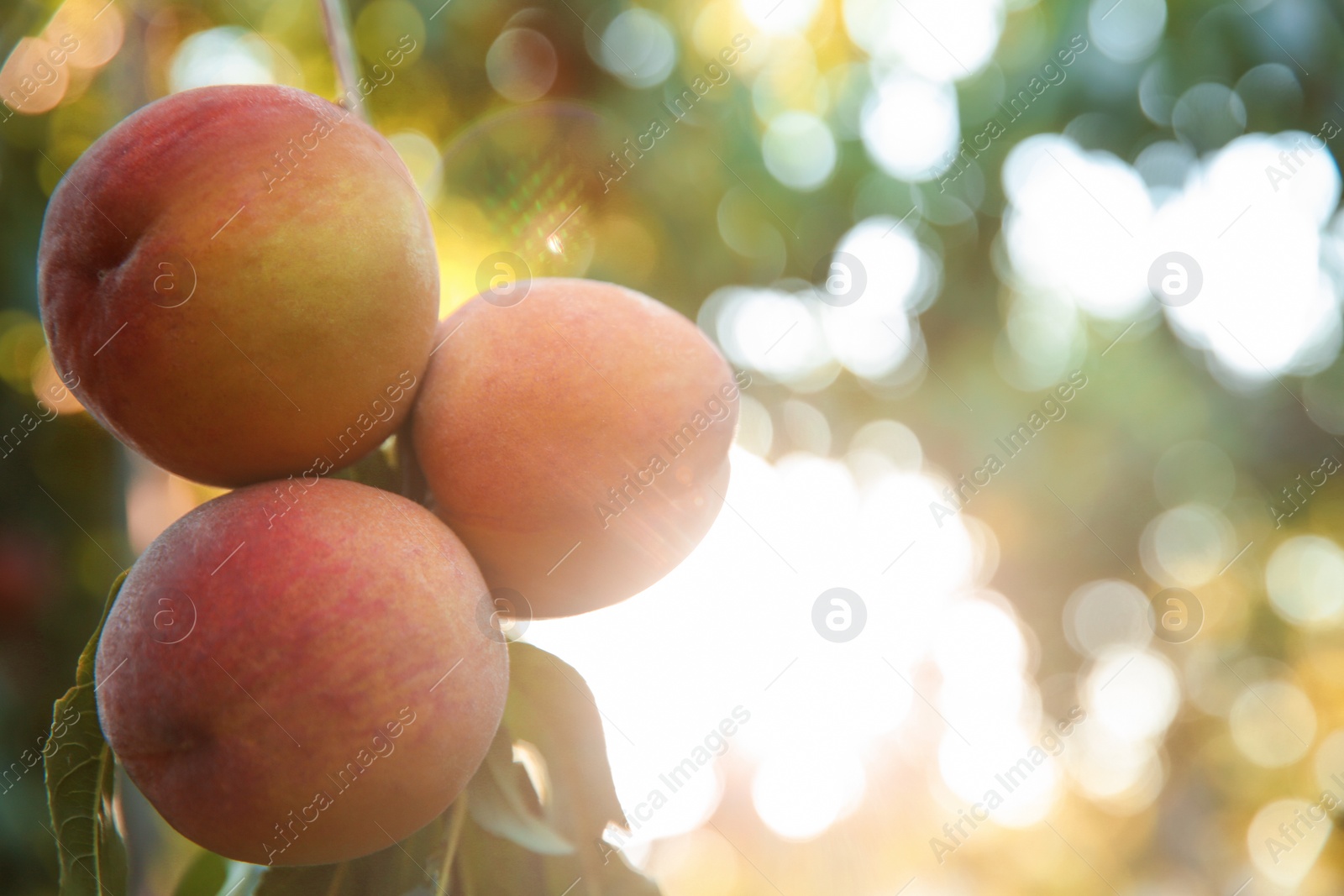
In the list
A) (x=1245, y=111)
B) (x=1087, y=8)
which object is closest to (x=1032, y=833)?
(x=1245, y=111)

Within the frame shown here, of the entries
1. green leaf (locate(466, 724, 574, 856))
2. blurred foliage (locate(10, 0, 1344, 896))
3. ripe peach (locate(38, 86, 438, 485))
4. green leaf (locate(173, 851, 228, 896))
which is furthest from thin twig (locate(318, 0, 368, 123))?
green leaf (locate(173, 851, 228, 896))

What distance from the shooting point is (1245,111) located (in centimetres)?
301

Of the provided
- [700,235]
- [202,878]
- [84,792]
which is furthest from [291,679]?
[700,235]

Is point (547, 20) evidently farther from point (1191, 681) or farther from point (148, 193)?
point (1191, 681)

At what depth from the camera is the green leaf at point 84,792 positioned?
0.97 metres

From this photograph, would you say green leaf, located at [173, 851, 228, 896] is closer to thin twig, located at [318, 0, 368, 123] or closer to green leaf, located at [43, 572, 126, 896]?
green leaf, located at [43, 572, 126, 896]

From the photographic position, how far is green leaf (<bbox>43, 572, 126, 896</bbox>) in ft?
→ 3.19

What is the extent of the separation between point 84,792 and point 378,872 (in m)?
0.34

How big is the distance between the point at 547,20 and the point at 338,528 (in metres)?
2.21

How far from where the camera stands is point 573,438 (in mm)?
934

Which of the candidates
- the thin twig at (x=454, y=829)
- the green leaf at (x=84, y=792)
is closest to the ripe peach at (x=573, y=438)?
the thin twig at (x=454, y=829)

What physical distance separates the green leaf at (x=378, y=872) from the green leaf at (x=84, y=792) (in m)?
0.16

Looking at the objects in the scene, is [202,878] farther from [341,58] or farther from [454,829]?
[341,58]

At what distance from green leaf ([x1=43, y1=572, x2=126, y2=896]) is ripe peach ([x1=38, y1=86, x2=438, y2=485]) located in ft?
0.86
